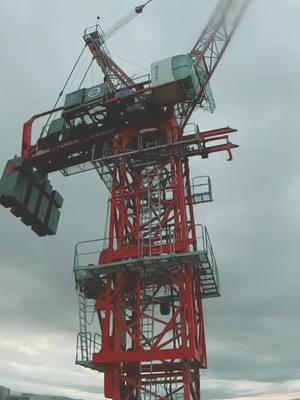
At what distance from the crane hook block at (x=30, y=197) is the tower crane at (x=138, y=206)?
0.22 ft

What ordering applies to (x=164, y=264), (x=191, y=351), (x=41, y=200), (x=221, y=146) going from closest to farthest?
(x=191, y=351) → (x=164, y=264) → (x=221, y=146) → (x=41, y=200)

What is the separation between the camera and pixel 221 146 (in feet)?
110

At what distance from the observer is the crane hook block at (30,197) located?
34.1 m

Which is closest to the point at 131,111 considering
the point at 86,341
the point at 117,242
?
the point at 117,242

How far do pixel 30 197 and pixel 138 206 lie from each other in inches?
297

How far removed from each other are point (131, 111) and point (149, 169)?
3.76 m

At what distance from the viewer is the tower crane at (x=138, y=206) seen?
28.4 m

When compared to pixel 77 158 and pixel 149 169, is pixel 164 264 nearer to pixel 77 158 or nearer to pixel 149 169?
pixel 149 169

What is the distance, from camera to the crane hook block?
34.1 m

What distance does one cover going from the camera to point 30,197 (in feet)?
115

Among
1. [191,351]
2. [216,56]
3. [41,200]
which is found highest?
[216,56]

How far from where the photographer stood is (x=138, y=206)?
32.4 metres

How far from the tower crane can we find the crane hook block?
0.22 ft

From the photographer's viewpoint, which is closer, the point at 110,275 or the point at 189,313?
the point at 189,313
